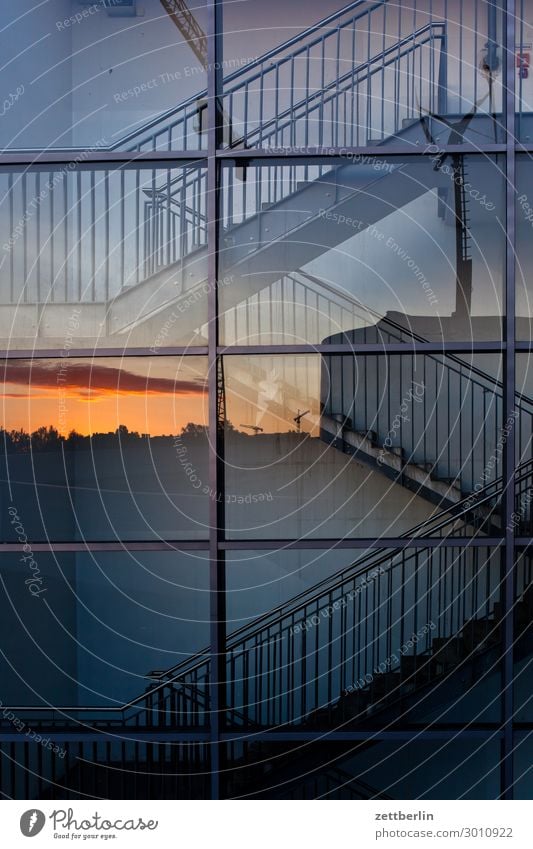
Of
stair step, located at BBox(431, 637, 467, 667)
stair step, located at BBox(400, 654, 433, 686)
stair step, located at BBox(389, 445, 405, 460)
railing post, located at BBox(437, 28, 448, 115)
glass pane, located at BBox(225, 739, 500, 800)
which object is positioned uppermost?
railing post, located at BBox(437, 28, 448, 115)

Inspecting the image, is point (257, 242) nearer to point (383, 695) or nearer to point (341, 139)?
point (341, 139)

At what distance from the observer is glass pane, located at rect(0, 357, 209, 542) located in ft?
21.5

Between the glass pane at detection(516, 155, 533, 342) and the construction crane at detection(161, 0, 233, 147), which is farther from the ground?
the construction crane at detection(161, 0, 233, 147)

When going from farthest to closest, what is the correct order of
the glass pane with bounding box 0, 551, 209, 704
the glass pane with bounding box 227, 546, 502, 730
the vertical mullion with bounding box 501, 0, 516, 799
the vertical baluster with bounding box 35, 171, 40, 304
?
the glass pane with bounding box 0, 551, 209, 704, the glass pane with bounding box 227, 546, 502, 730, the vertical baluster with bounding box 35, 171, 40, 304, the vertical mullion with bounding box 501, 0, 516, 799

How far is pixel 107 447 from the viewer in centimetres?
682

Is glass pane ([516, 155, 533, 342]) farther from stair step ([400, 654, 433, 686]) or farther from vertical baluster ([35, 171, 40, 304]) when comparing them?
vertical baluster ([35, 171, 40, 304])

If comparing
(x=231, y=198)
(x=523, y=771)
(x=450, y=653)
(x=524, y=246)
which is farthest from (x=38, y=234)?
(x=523, y=771)

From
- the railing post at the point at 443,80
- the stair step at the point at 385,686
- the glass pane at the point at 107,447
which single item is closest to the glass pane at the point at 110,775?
the stair step at the point at 385,686

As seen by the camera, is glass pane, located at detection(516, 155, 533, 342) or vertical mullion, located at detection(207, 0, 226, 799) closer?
vertical mullion, located at detection(207, 0, 226, 799)

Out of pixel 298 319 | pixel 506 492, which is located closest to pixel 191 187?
pixel 298 319

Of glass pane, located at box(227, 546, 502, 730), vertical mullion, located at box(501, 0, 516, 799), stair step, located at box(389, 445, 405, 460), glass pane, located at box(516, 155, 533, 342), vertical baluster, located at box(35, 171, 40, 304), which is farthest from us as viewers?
stair step, located at box(389, 445, 405, 460)

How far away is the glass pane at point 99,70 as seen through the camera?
21.6ft

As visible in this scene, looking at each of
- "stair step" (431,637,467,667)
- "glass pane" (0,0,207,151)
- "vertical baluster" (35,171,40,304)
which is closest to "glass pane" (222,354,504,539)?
"stair step" (431,637,467,667)

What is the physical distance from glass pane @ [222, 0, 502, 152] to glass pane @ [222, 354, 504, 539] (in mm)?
1832
